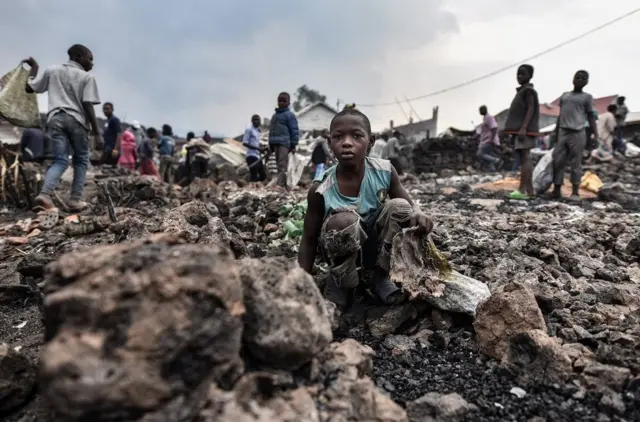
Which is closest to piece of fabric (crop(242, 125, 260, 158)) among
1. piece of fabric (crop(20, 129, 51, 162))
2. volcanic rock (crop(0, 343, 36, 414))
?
piece of fabric (crop(20, 129, 51, 162))

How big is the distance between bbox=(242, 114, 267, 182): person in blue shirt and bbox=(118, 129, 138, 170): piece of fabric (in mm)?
2910

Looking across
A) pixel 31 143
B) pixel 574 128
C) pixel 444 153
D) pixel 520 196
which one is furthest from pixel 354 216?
pixel 444 153

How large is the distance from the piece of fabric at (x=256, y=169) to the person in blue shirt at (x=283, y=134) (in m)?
1.54

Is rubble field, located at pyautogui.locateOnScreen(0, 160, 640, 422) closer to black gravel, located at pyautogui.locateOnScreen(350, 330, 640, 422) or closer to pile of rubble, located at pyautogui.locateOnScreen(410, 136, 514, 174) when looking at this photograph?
black gravel, located at pyautogui.locateOnScreen(350, 330, 640, 422)

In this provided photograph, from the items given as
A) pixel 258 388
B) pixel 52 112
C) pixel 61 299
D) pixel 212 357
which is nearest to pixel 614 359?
pixel 258 388

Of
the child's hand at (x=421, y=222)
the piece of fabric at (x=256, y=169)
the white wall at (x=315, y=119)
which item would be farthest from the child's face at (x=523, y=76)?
the white wall at (x=315, y=119)

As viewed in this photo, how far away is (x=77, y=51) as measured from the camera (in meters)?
4.89

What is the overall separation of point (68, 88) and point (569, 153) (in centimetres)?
691

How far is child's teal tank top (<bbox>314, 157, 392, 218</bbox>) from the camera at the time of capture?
2387 mm

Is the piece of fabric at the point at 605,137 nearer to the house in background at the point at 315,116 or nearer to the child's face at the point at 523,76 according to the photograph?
the child's face at the point at 523,76

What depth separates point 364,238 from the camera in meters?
2.26

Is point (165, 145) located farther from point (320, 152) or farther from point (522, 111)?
point (522, 111)

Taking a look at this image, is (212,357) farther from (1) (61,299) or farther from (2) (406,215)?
(2) (406,215)

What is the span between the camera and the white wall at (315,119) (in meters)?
29.8
